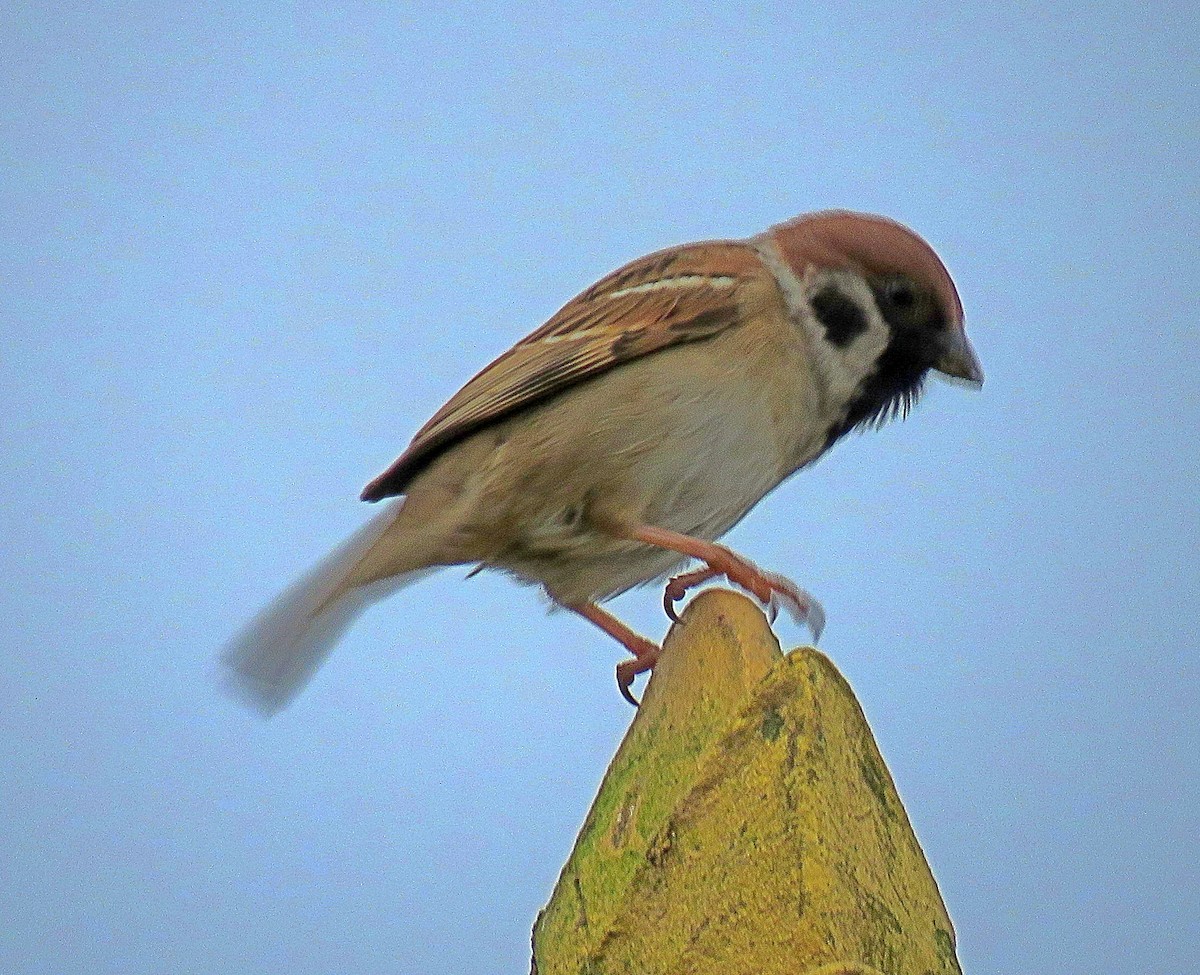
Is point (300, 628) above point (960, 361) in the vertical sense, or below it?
below

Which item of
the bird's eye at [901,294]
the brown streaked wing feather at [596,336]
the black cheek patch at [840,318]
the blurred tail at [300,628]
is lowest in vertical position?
the blurred tail at [300,628]

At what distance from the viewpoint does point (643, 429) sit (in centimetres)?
280

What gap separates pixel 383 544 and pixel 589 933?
53.4 inches

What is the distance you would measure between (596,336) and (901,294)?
0.63 meters

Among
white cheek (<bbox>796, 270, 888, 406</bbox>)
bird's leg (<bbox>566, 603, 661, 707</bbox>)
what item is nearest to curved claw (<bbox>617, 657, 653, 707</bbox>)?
bird's leg (<bbox>566, 603, 661, 707</bbox>)

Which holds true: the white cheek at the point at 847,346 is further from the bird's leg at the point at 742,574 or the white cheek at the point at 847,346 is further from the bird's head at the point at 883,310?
the bird's leg at the point at 742,574

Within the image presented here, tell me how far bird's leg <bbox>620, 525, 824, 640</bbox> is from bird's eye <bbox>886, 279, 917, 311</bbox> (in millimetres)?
643

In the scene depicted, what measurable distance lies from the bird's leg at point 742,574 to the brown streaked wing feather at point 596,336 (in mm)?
352

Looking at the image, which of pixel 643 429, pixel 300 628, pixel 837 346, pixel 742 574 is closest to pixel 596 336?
pixel 643 429

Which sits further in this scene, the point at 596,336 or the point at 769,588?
the point at 596,336

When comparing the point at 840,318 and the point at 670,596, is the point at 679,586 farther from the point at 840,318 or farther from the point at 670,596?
the point at 840,318

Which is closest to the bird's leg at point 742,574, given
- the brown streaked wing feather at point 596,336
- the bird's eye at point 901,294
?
the brown streaked wing feather at point 596,336

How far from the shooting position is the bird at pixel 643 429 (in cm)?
282

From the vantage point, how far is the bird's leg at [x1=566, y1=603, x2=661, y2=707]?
2.94 metres
